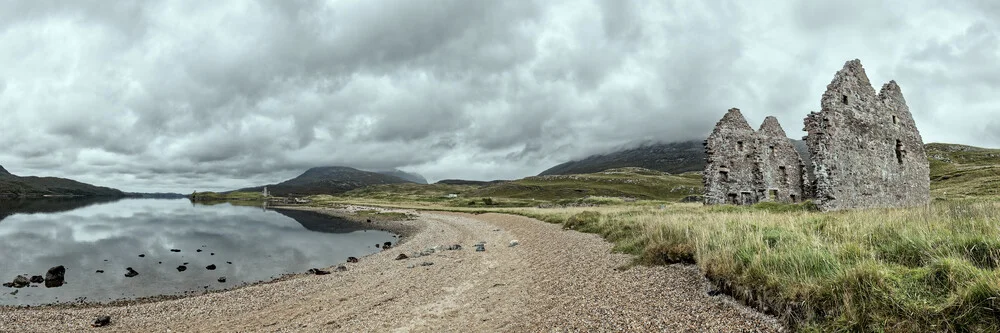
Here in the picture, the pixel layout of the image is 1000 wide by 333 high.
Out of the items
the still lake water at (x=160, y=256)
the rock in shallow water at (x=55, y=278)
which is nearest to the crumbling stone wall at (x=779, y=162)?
the still lake water at (x=160, y=256)

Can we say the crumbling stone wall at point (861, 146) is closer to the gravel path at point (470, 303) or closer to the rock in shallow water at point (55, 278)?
the gravel path at point (470, 303)

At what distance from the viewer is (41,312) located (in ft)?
63.6

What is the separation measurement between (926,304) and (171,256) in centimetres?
A: 4791

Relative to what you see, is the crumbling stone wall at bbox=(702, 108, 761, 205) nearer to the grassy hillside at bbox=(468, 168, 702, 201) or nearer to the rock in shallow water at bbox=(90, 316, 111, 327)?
the rock in shallow water at bbox=(90, 316, 111, 327)

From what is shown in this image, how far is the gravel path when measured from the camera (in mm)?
9594

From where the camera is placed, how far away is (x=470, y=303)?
14398mm

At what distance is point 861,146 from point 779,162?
1313cm

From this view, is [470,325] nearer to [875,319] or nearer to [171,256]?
[875,319]

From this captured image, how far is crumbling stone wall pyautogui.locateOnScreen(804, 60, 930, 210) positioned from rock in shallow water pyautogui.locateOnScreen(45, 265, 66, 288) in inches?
1871

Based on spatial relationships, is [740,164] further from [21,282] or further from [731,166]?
[21,282]

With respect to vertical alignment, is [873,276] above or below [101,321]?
above

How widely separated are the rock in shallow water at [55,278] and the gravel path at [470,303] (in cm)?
766

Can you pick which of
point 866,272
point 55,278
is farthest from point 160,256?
point 866,272

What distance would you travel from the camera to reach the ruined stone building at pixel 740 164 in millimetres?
39438
